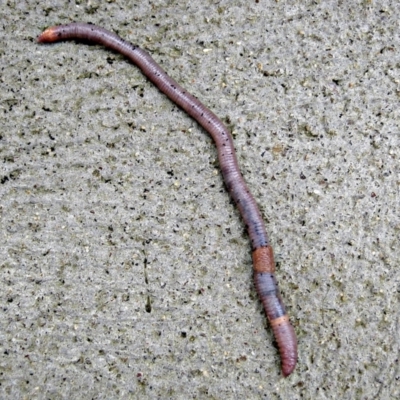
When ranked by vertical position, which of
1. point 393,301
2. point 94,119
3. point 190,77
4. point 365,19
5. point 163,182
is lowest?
point 393,301

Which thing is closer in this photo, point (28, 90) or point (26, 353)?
point (26, 353)

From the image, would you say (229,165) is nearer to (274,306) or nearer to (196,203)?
(196,203)

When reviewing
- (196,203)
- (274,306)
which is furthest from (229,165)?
(274,306)

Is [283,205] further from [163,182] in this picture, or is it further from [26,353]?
[26,353]

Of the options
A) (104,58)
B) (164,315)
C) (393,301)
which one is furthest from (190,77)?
(393,301)
